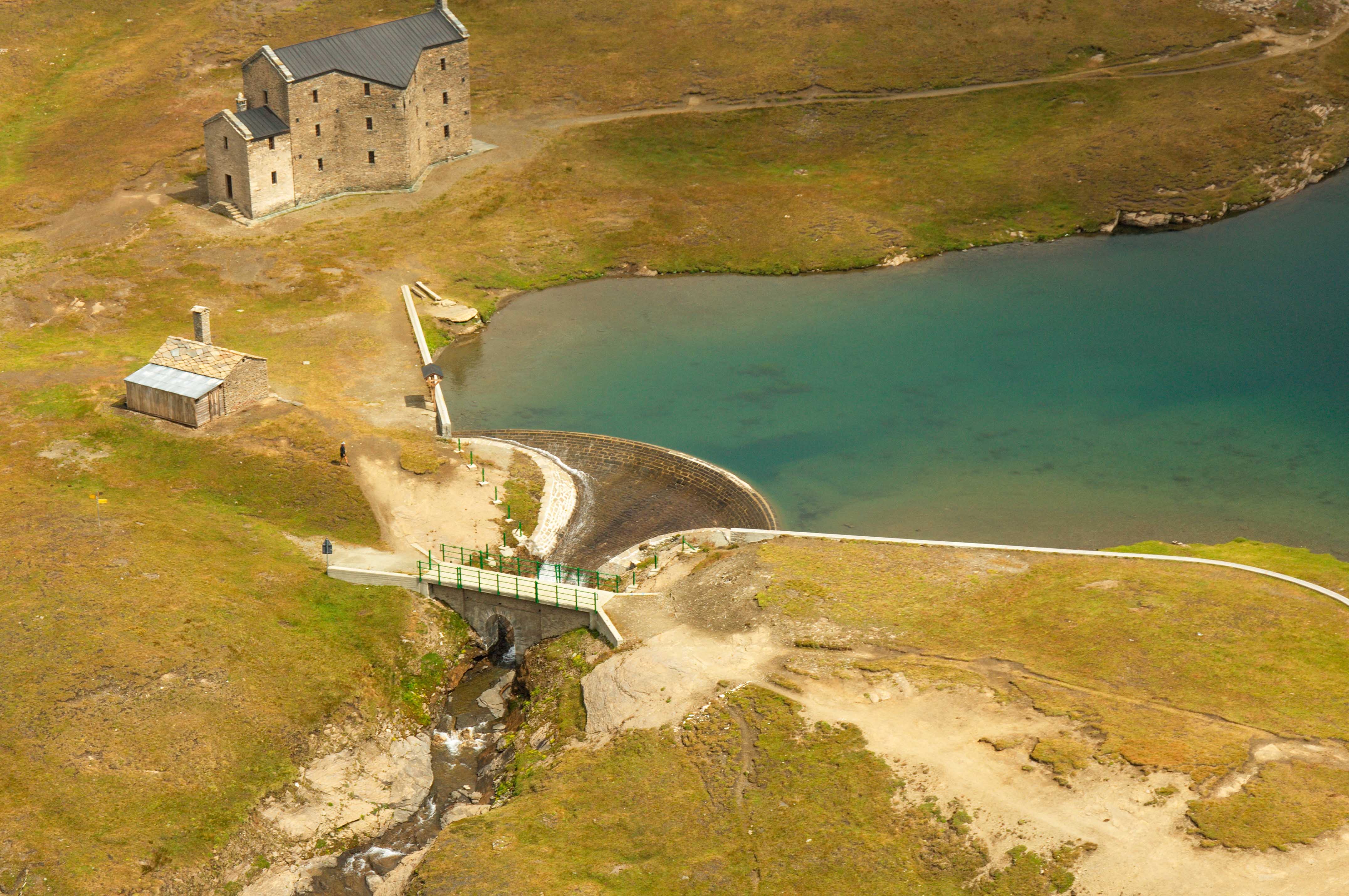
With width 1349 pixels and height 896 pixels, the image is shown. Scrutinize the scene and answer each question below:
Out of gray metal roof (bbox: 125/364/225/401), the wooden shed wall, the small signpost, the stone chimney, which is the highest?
the stone chimney

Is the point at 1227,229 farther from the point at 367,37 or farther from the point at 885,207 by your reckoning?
the point at 367,37

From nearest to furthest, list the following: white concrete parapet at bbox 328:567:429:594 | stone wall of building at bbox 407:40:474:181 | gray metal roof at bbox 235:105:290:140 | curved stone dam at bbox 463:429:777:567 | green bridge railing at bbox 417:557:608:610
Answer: green bridge railing at bbox 417:557:608:610
white concrete parapet at bbox 328:567:429:594
curved stone dam at bbox 463:429:777:567
gray metal roof at bbox 235:105:290:140
stone wall of building at bbox 407:40:474:181

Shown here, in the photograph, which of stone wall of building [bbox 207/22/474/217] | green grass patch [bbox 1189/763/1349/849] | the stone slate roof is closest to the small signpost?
the stone slate roof

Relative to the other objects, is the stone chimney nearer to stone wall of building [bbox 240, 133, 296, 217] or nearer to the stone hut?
the stone hut

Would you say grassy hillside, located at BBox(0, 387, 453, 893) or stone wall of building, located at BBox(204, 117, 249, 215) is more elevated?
stone wall of building, located at BBox(204, 117, 249, 215)

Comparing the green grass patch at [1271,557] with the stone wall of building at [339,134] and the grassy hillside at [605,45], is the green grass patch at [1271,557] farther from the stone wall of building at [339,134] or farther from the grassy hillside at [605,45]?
the grassy hillside at [605,45]

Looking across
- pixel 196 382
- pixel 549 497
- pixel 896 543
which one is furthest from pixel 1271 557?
pixel 196 382
